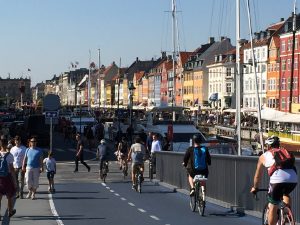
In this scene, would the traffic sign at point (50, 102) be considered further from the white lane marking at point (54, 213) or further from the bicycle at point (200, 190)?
the bicycle at point (200, 190)

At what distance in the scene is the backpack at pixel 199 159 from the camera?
1611 cm

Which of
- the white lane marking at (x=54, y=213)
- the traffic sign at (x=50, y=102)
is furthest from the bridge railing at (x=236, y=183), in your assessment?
the traffic sign at (x=50, y=102)

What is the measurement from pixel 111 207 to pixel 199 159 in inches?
132

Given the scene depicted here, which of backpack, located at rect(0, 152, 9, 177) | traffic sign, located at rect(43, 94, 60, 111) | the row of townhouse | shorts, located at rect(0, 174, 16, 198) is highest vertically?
the row of townhouse

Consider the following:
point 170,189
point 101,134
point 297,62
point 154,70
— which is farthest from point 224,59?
point 170,189

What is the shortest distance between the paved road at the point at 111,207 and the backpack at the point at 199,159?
3.47 ft

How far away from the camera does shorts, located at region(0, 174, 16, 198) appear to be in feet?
49.0

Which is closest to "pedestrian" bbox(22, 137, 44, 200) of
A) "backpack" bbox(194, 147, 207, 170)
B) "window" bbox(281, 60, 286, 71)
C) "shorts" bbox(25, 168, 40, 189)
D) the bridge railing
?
"shorts" bbox(25, 168, 40, 189)

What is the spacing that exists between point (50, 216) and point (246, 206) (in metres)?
4.24

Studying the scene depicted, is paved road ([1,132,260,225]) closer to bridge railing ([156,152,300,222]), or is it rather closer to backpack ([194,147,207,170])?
bridge railing ([156,152,300,222])

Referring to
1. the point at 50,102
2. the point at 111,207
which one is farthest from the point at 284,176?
the point at 50,102

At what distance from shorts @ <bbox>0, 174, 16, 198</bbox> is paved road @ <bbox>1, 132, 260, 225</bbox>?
635 mm

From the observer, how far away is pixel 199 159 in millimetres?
16125

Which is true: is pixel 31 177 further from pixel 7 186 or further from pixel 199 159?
pixel 199 159
